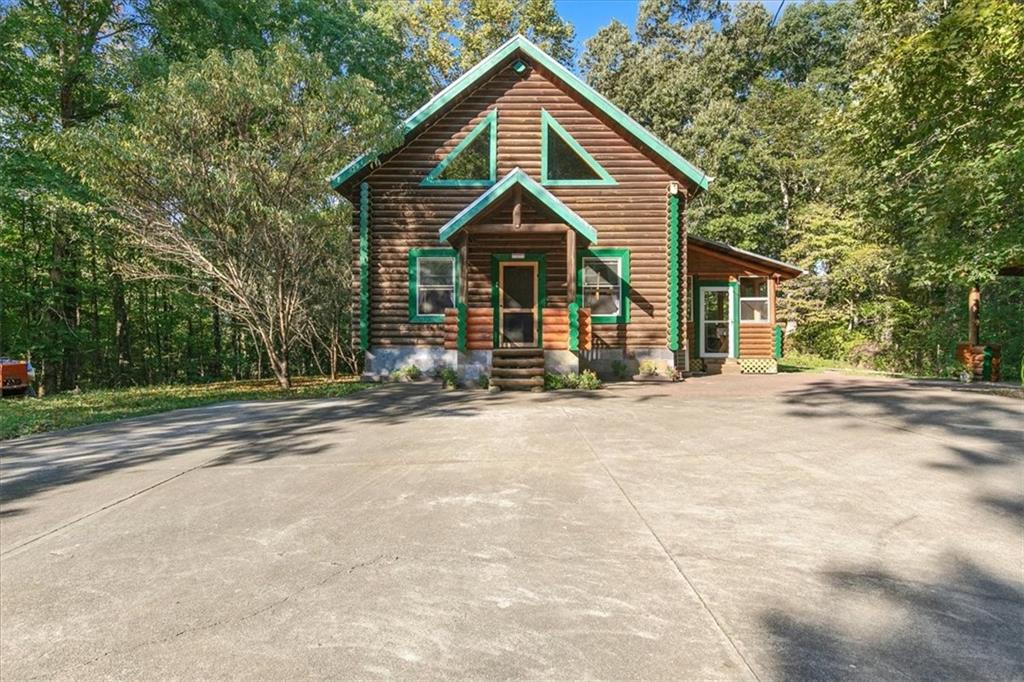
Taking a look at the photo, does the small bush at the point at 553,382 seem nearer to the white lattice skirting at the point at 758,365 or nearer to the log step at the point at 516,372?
the log step at the point at 516,372

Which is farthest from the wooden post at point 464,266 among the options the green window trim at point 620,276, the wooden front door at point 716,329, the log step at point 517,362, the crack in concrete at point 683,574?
the wooden front door at point 716,329

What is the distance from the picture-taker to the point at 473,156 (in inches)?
546

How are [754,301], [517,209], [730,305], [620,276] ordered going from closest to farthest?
[517,209] < [620,276] < [730,305] < [754,301]

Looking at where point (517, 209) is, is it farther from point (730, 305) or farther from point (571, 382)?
point (730, 305)

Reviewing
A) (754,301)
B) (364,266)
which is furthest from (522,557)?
(754,301)

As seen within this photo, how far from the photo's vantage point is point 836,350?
78.4 ft

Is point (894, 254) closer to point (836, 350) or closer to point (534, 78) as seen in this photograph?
point (836, 350)

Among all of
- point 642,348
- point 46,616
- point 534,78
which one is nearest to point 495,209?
point 534,78

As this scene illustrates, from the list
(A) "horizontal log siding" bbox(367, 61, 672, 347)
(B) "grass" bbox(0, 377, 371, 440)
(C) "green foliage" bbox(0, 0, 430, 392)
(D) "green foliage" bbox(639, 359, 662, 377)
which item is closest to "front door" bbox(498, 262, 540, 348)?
(A) "horizontal log siding" bbox(367, 61, 672, 347)

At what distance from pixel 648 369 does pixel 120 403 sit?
11143 mm

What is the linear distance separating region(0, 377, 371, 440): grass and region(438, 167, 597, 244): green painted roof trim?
412 centimetres

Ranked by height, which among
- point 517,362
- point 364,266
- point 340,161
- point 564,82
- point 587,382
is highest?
point 564,82

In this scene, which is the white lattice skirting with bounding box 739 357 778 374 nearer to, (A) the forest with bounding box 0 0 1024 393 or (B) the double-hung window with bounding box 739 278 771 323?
(B) the double-hung window with bounding box 739 278 771 323

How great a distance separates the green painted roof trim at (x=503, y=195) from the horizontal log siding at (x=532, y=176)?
5.14 ft
